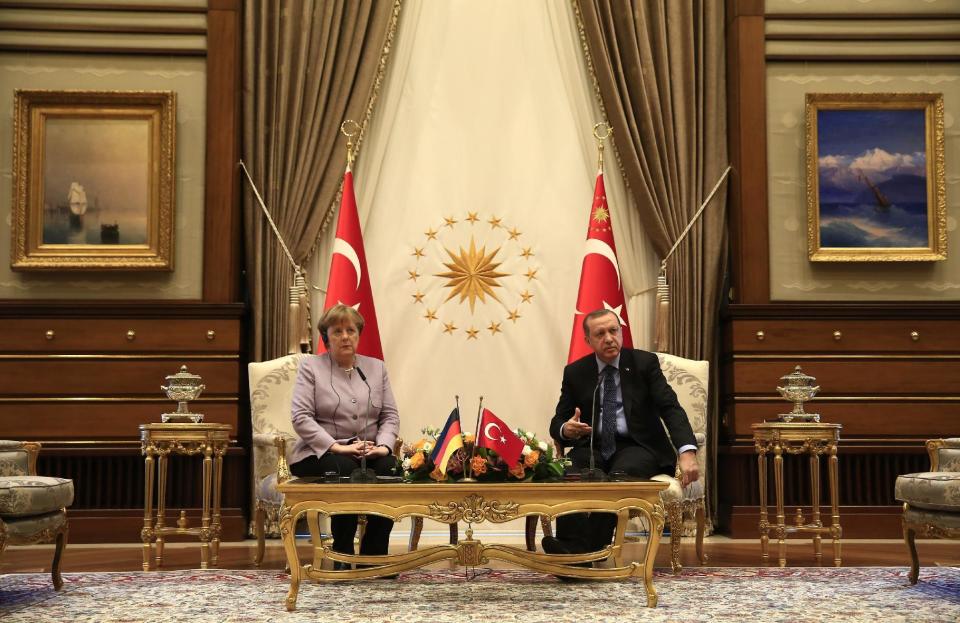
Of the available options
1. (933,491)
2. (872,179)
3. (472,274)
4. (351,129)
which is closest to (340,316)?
(472,274)

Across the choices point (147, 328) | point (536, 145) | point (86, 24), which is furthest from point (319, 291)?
point (86, 24)

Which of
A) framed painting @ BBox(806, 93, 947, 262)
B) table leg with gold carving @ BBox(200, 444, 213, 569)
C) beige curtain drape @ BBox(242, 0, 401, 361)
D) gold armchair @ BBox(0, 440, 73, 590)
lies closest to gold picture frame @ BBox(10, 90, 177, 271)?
beige curtain drape @ BBox(242, 0, 401, 361)

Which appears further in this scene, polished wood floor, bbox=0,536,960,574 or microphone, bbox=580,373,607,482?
polished wood floor, bbox=0,536,960,574

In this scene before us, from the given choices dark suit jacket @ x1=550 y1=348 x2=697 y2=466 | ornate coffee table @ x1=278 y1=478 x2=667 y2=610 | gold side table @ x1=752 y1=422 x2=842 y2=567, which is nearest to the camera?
ornate coffee table @ x1=278 y1=478 x2=667 y2=610

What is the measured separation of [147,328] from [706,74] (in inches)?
154

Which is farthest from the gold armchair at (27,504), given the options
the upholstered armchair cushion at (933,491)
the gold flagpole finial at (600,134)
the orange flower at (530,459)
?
the gold flagpole finial at (600,134)

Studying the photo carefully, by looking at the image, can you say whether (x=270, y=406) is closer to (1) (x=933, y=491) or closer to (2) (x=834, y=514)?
(2) (x=834, y=514)

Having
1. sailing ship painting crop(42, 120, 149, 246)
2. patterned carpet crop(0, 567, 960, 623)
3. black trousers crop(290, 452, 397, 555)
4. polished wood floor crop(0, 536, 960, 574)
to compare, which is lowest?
polished wood floor crop(0, 536, 960, 574)

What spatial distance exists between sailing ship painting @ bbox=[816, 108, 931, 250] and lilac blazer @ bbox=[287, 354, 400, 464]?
128 inches

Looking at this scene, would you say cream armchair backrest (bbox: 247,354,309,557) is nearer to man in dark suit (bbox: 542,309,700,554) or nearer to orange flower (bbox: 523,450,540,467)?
man in dark suit (bbox: 542,309,700,554)

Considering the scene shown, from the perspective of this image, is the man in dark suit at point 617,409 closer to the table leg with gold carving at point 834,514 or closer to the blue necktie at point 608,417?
the blue necktie at point 608,417

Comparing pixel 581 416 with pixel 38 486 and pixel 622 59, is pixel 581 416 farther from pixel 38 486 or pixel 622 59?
pixel 622 59

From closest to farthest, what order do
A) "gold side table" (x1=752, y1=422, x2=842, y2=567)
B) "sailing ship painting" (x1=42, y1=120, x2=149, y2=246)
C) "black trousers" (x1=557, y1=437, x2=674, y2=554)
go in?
"black trousers" (x1=557, y1=437, x2=674, y2=554) → "gold side table" (x1=752, y1=422, x2=842, y2=567) → "sailing ship painting" (x1=42, y1=120, x2=149, y2=246)

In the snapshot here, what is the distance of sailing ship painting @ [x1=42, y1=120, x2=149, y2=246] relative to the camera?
21.3 feet
